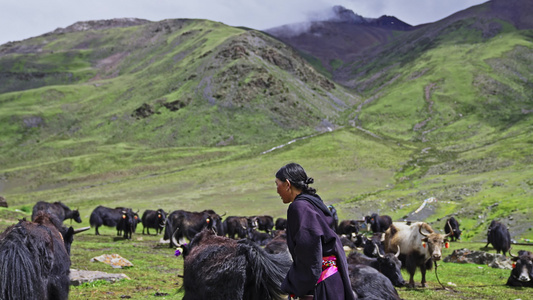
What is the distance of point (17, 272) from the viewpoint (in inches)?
250

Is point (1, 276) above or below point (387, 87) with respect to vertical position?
below

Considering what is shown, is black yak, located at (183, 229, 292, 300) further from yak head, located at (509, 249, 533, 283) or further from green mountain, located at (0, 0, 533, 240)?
green mountain, located at (0, 0, 533, 240)

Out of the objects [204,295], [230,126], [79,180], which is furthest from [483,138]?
[204,295]

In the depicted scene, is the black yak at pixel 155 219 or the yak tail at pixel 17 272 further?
the black yak at pixel 155 219

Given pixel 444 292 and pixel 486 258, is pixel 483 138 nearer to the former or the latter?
pixel 486 258

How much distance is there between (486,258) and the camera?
67.1 ft

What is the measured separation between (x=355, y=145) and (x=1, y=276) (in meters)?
102

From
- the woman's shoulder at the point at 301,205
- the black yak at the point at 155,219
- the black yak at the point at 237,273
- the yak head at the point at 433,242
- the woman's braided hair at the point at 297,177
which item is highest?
the woman's braided hair at the point at 297,177

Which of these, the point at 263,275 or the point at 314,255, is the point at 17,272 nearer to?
the point at 263,275

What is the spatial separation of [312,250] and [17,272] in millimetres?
4453

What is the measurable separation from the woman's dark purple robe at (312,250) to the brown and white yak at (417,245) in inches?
400

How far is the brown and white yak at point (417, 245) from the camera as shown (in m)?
14.7

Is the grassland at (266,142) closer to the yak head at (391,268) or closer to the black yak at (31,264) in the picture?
the yak head at (391,268)

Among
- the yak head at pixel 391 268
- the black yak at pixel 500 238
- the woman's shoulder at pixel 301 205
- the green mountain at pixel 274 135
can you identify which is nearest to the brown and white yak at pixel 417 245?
the yak head at pixel 391 268
